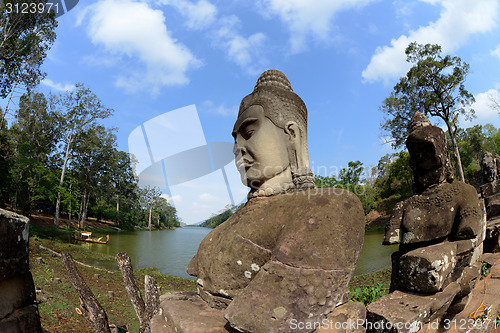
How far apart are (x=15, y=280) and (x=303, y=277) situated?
1841 mm

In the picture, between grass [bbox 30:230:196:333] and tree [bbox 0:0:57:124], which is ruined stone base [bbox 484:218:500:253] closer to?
grass [bbox 30:230:196:333]

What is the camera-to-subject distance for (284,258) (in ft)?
5.13

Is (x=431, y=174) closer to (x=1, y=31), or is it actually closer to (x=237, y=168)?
(x=237, y=168)

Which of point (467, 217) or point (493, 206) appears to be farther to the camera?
point (493, 206)

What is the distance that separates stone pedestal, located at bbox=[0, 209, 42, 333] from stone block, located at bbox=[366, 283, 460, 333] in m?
2.33

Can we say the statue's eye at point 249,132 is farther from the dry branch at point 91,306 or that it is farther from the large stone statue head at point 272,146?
the dry branch at point 91,306

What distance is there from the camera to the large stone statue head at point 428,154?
3057 millimetres

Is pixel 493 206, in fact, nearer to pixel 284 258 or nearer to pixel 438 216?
pixel 438 216

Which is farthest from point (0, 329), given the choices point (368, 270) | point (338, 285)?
point (368, 270)

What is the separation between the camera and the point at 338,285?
4.88 feet

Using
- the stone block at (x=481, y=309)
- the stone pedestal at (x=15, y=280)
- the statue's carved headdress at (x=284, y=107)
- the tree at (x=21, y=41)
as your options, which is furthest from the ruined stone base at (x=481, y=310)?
the tree at (x=21, y=41)

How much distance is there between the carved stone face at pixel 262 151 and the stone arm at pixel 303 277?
501 mm

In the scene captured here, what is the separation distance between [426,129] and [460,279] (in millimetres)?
1451

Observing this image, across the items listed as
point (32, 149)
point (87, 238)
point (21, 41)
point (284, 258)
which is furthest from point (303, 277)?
point (32, 149)
